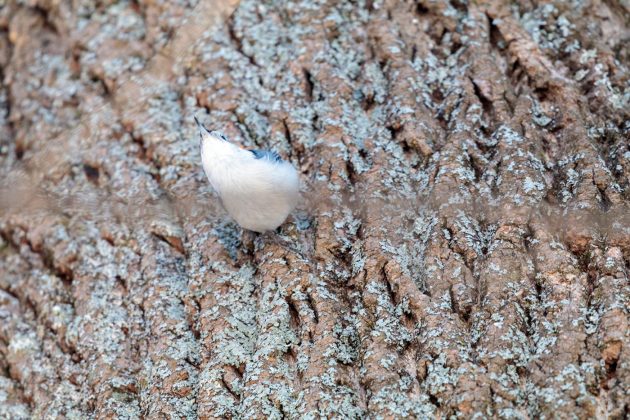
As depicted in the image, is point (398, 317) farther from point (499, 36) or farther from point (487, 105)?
point (499, 36)

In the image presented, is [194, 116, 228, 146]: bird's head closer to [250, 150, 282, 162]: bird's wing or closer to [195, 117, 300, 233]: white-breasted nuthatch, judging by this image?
[195, 117, 300, 233]: white-breasted nuthatch

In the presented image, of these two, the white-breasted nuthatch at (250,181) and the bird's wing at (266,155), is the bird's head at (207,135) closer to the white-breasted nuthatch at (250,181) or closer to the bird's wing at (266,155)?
the white-breasted nuthatch at (250,181)

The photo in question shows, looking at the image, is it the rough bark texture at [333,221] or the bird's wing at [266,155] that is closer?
the rough bark texture at [333,221]

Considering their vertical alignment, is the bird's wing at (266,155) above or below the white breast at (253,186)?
above

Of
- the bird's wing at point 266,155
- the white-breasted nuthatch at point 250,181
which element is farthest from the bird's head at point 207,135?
the bird's wing at point 266,155

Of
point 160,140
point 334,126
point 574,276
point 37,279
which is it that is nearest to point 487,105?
point 334,126

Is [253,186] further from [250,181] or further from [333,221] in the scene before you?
[333,221]

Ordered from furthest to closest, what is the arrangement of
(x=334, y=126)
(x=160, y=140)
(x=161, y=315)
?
(x=160, y=140)
(x=334, y=126)
(x=161, y=315)
